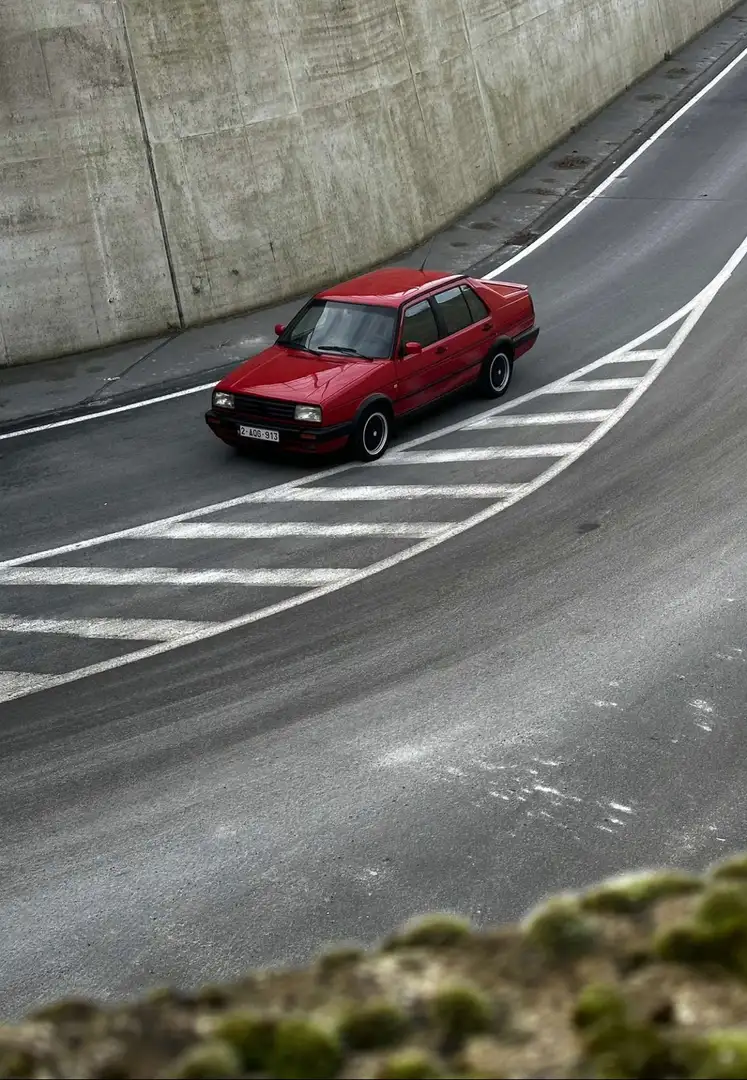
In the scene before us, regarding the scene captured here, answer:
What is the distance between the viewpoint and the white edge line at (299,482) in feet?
40.8

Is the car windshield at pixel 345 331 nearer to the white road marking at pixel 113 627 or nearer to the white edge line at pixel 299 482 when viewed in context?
the white edge line at pixel 299 482

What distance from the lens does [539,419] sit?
50.8 feet

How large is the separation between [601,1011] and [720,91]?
3073 cm

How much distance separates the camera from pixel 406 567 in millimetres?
11773

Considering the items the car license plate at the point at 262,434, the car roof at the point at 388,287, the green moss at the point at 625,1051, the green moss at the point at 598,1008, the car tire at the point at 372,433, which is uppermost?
the car roof at the point at 388,287

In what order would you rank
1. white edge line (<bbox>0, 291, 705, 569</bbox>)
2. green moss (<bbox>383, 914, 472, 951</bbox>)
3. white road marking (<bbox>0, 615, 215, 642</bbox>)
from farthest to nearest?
white edge line (<bbox>0, 291, 705, 569</bbox>), white road marking (<bbox>0, 615, 215, 642</bbox>), green moss (<bbox>383, 914, 472, 951</bbox>)

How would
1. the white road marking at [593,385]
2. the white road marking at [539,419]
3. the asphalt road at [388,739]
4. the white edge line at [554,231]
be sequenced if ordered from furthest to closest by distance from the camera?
the white road marking at [593,385] → the white edge line at [554,231] → the white road marking at [539,419] → the asphalt road at [388,739]

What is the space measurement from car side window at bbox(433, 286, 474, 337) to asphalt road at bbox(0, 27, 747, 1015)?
2.40 m

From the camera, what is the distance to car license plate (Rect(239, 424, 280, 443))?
14164 millimetres

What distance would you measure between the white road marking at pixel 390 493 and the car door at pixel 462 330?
7.17ft

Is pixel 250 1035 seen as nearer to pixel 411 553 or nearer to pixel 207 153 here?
pixel 411 553

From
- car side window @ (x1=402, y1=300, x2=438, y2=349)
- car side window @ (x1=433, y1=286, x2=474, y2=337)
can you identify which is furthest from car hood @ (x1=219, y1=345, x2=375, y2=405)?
car side window @ (x1=433, y1=286, x2=474, y2=337)

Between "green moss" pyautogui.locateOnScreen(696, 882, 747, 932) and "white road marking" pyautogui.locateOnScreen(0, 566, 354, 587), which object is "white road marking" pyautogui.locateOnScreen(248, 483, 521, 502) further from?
"green moss" pyautogui.locateOnScreen(696, 882, 747, 932)

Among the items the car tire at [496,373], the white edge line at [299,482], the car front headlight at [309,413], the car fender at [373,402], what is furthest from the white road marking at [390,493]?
the car tire at [496,373]
